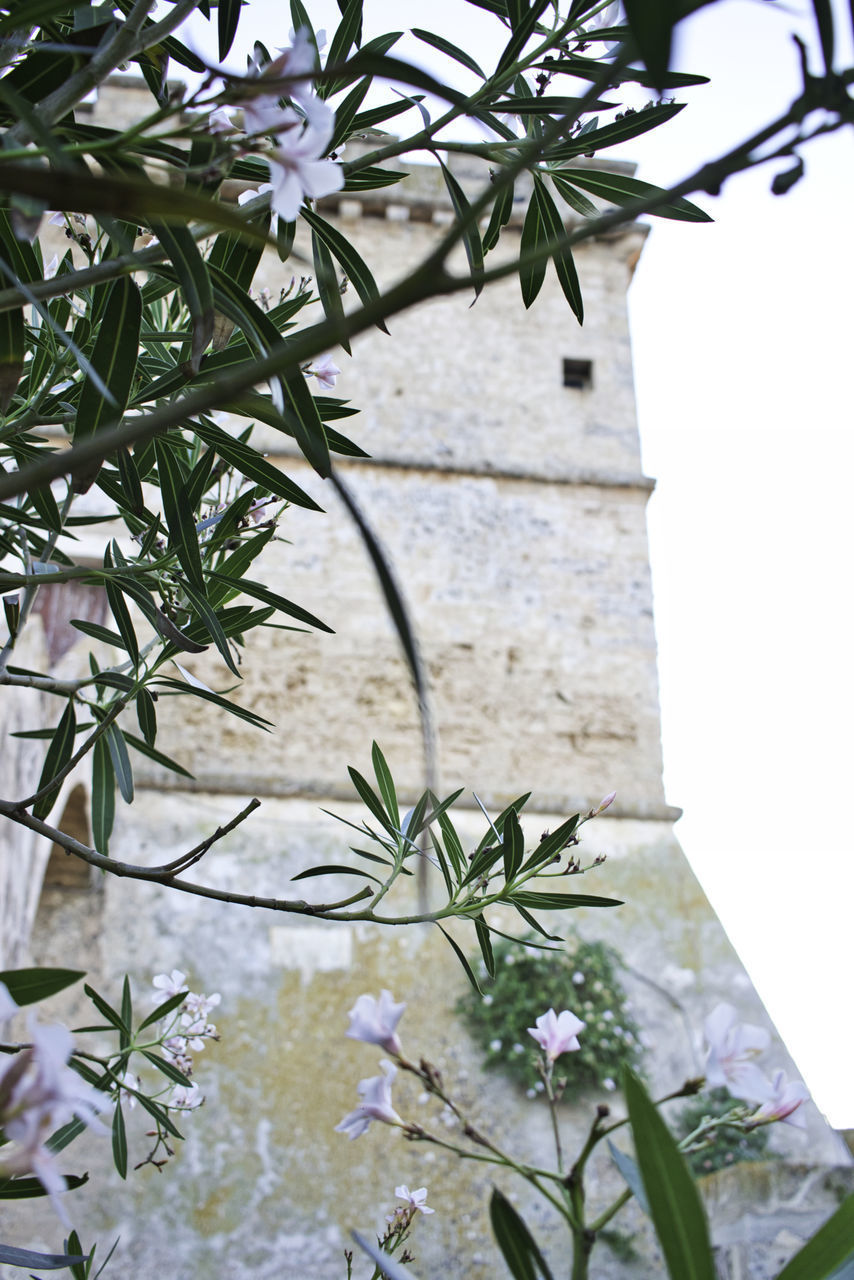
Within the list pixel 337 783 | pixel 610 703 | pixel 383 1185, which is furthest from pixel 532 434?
pixel 383 1185

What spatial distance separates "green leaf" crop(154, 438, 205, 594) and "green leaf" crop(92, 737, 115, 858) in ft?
1.56

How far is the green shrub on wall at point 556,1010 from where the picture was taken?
4523mm

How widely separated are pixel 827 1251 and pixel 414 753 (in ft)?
17.3

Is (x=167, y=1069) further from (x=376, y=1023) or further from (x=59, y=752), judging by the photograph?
(x=376, y=1023)

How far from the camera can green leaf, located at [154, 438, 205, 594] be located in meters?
0.92

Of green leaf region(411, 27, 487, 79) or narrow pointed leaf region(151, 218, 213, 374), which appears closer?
narrow pointed leaf region(151, 218, 213, 374)

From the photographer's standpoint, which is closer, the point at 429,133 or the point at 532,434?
the point at 429,133

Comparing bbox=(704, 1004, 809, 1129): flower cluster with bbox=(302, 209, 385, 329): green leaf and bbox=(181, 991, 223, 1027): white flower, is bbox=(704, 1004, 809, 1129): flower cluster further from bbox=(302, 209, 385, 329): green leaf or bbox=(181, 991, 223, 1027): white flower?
bbox=(181, 991, 223, 1027): white flower

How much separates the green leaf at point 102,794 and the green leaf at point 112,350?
0.72 metres

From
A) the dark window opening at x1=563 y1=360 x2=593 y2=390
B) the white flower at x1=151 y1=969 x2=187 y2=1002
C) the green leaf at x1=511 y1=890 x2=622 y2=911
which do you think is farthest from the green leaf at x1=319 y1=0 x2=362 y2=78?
the dark window opening at x1=563 y1=360 x2=593 y2=390

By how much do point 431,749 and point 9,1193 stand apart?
2.32ft

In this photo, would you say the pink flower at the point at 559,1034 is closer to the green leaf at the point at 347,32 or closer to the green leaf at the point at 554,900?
the green leaf at the point at 554,900

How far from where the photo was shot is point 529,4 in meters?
0.91

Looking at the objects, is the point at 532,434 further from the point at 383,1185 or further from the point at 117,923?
the point at 383,1185
